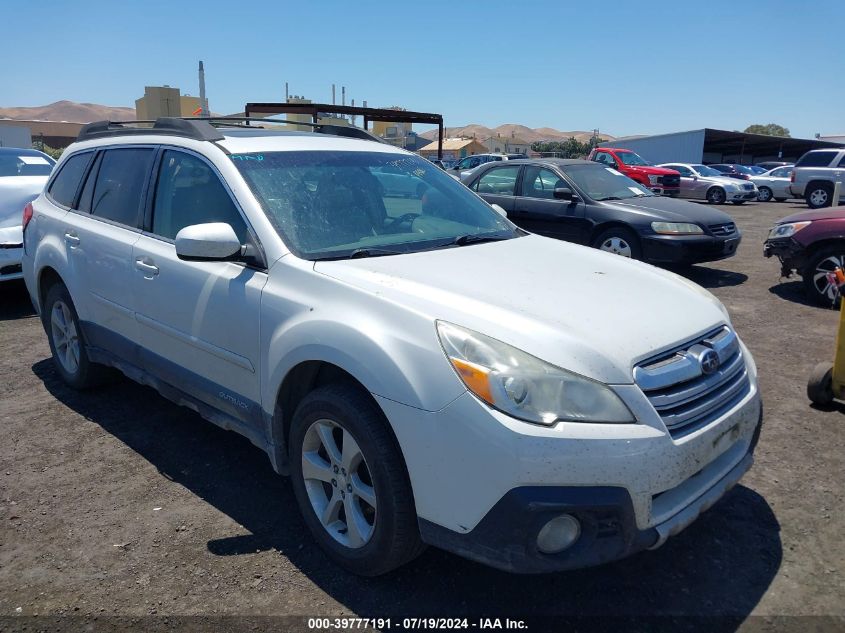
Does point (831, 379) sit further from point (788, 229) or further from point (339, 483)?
point (788, 229)

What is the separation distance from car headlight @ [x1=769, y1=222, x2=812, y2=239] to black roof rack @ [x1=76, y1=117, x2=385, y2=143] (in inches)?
219

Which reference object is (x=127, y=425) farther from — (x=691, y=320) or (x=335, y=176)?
(x=691, y=320)

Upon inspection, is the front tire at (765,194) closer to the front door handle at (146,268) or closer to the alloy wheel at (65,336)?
the alloy wheel at (65,336)

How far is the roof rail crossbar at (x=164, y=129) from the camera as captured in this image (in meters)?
3.69

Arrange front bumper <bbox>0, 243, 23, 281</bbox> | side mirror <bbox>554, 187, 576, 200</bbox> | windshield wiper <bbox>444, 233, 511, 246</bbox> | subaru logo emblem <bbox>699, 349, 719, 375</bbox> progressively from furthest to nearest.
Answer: side mirror <bbox>554, 187, 576, 200</bbox>
front bumper <bbox>0, 243, 23, 281</bbox>
windshield wiper <bbox>444, 233, 511, 246</bbox>
subaru logo emblem <bbox>699, 349, 719, 375</bbox>

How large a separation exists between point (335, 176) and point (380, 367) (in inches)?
58.8

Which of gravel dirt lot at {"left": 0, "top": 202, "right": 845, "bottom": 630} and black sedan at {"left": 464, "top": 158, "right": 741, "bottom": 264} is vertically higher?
black sedan at {"left": 464, "top": 158, "right": 741, "bottom": 264}

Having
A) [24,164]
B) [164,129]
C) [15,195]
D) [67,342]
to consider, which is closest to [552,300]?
[164,129]

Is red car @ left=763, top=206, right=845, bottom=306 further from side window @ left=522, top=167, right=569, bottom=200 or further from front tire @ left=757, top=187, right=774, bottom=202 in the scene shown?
front tire @ left=757, top=187, right=774, bottom=202

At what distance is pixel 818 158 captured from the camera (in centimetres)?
2155

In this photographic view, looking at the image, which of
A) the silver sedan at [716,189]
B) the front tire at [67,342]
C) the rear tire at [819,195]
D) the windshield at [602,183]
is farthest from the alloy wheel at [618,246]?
the silver sedan at [716,189]

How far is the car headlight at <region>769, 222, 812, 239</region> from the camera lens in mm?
7689

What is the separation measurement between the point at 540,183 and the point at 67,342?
21.8 feet

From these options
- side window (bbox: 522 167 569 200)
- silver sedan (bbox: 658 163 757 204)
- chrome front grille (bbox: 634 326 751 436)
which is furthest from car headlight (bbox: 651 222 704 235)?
silver sedan (bbox: 658 163 757 204)
